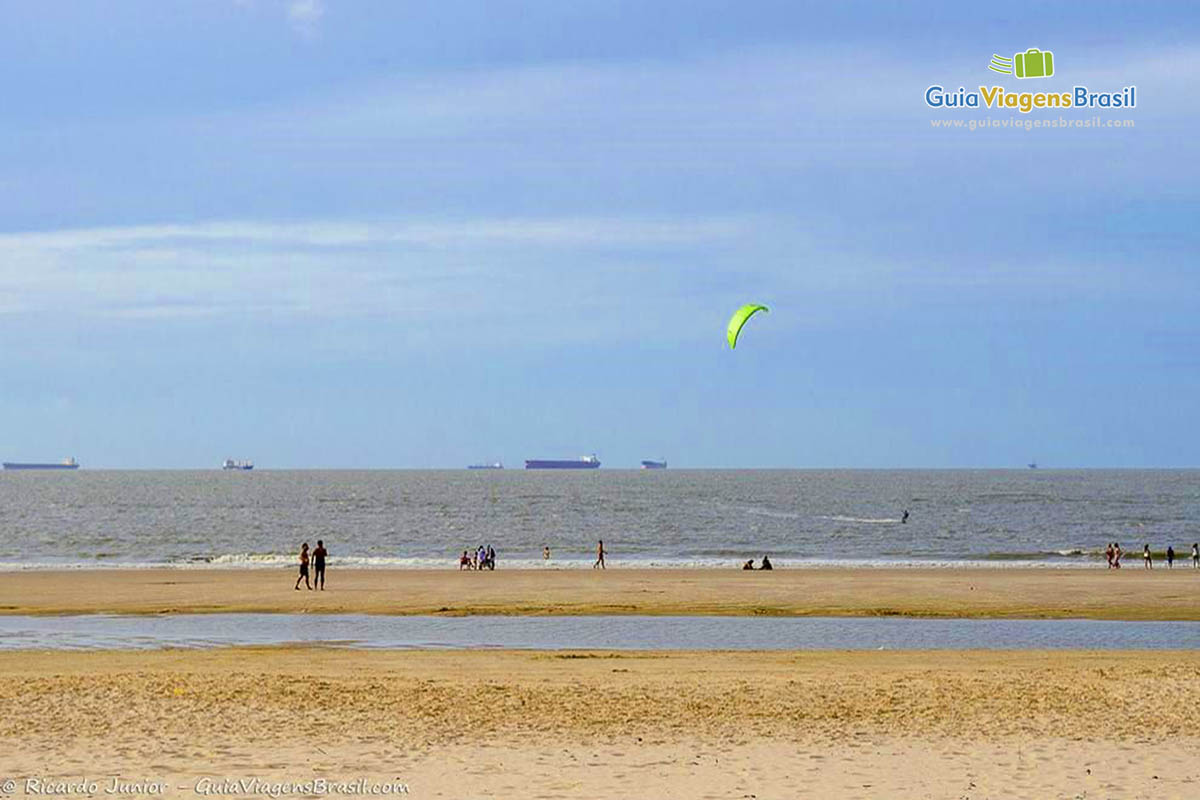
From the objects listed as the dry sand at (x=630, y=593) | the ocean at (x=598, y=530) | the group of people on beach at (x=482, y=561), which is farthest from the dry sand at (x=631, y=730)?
the ocean at (x=598, y=530)

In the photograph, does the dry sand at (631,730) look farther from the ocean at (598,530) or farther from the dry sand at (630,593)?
the ocean at (598,530)

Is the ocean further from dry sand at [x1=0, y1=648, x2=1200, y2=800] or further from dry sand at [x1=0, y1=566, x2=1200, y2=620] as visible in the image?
dry sand at [x1=0, y1=648, x2=1200, y2=800]

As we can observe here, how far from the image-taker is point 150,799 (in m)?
10.1

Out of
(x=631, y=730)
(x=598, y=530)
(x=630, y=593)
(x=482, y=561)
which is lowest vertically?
(x=631, y=730)

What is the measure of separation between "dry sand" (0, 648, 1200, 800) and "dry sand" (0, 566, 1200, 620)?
13232 mm

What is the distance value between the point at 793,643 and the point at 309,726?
1321 cm

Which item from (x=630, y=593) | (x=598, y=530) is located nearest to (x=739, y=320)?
(x=630, y=593)

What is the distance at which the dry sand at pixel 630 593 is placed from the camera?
3144 cm

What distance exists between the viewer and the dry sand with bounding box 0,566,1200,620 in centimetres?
3144

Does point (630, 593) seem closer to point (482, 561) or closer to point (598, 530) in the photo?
point (482, 561)

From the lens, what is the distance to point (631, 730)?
13.0 metres

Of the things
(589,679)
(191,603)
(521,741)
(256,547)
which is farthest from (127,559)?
(521,741)

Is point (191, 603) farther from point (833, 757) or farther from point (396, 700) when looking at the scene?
point (833, 757)

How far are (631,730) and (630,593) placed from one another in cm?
2249
